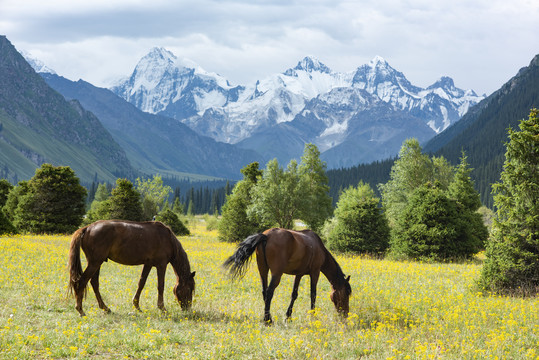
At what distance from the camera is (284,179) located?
1932 inches

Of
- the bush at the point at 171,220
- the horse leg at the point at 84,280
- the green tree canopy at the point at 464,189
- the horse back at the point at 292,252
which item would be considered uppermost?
the green tree canopy at the point at 464,189

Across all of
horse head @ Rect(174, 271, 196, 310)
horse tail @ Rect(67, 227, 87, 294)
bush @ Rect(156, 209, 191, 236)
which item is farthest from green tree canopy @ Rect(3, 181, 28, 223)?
horse head @ Rect(174, 271, 196, 310)

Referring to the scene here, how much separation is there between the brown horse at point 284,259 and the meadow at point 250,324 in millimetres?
683

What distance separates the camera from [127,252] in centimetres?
1231

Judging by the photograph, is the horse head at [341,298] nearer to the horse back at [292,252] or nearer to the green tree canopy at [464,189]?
the horse back at [292,252]

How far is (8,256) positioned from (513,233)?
77.1ft

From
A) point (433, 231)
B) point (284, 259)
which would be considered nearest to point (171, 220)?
point (433, 231)

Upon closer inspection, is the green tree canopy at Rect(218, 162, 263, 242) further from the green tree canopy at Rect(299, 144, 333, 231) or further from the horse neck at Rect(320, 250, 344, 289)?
the horse neck at Rect(320, 250, 344, 289)

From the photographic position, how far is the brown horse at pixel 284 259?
472 inches

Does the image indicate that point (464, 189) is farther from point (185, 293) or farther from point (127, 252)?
point (127, 252)

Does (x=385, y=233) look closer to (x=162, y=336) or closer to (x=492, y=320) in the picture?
(x=492, y=320)

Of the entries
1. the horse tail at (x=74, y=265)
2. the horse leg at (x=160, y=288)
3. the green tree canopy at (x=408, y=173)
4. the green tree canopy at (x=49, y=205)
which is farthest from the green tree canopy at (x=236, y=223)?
the horse tail at (x=74, y=265)

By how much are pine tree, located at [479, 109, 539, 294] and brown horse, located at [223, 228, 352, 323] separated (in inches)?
343

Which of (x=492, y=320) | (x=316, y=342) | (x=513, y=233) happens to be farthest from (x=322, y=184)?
(x=316, y=342)
